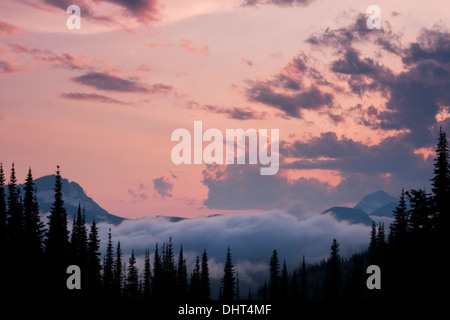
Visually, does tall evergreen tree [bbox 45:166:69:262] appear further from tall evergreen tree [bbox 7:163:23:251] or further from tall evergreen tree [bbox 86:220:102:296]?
tall evergreen tree [bbox 86:220:102:296]

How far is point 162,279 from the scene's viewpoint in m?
130

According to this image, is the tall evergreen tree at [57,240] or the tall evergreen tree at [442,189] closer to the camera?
the tall evergreen tree at [442,189]

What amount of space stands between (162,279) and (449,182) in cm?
8763

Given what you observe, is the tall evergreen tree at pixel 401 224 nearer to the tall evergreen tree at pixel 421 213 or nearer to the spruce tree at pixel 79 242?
the tall evergreen tree at pixel 421 213

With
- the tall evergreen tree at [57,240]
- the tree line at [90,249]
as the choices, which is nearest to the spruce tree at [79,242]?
the tree line at [90,249]

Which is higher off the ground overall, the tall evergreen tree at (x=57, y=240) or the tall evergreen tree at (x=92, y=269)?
the tall evergreen tree at (x=57, y=240)

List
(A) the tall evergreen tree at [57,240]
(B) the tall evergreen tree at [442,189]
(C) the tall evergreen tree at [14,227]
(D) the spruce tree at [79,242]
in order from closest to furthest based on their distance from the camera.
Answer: (B) the tall evergreen tree at [442,189] → (C) the tall evergreen tree at [14,227] → (A) the tall evergreen tree at [57,240] → (D) the spruce tree at [79,242]

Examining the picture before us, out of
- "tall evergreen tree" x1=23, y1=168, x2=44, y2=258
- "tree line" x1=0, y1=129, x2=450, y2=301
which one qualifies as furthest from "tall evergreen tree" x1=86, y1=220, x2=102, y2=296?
"tall evergreen tree" x1=23, y1=168, x2=44, y2=258

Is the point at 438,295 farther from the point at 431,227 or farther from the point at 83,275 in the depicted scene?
the point at 83,275

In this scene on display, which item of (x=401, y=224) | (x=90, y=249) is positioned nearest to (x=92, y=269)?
(x=90, y=249)

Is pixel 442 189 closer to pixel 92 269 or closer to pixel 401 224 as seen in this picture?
pixel 401 224

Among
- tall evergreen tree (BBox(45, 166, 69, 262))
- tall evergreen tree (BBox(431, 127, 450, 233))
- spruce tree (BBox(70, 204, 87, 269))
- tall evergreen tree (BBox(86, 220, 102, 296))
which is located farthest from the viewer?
tall evergreen tree (BBox(86, 220, 102, 296))

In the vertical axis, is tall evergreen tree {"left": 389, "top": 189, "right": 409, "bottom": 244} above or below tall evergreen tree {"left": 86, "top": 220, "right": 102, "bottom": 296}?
above
